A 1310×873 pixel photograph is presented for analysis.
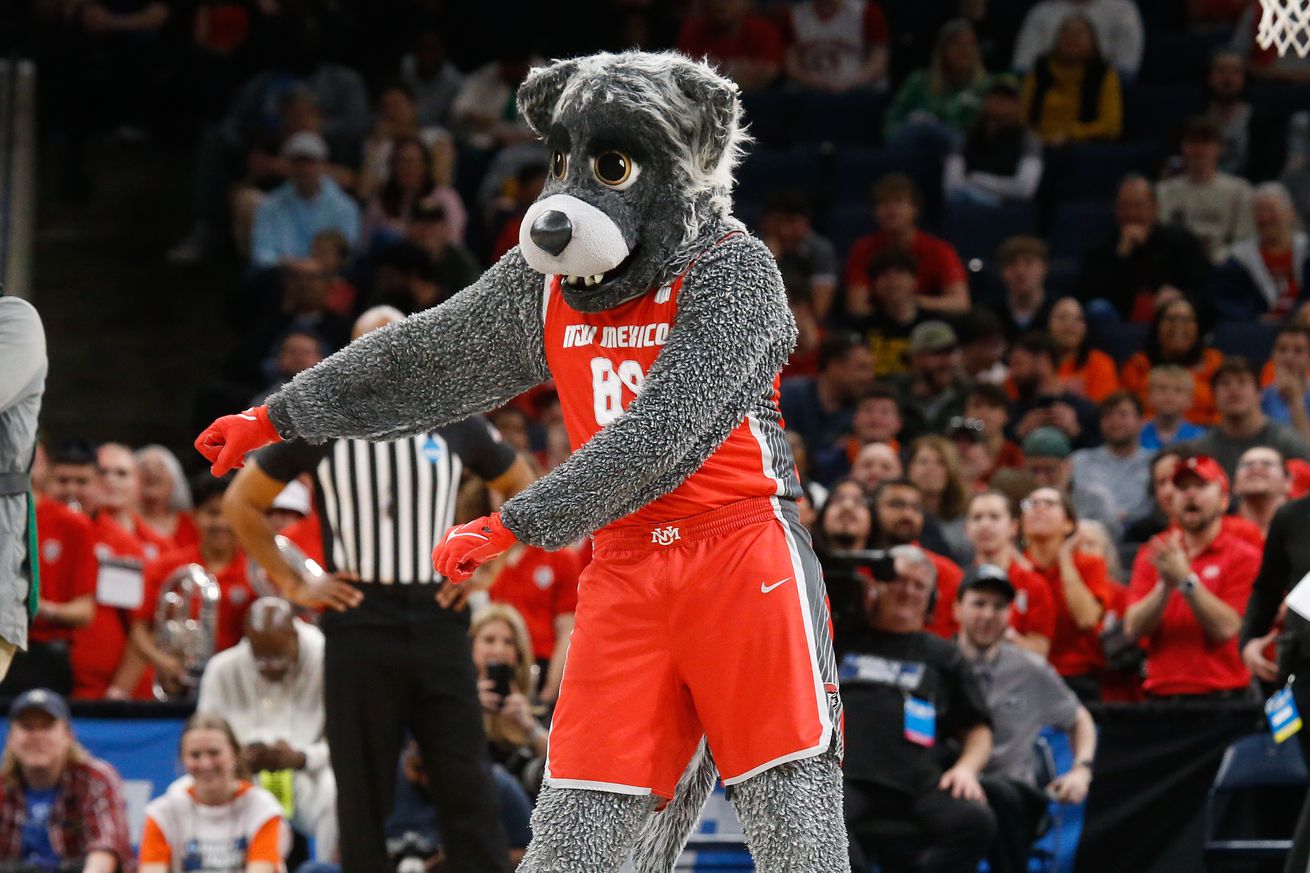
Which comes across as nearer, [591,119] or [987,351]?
[591,119]

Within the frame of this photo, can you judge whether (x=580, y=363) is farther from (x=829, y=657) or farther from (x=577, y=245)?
(x=829, y=657)

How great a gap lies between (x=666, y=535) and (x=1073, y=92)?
26.8 feet

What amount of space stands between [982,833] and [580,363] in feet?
10.3

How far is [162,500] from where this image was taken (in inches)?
352

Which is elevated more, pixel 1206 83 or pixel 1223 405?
pixel 1206 83

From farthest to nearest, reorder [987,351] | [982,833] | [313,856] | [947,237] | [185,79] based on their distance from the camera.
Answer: [185,79] → [947,237] → [987,351] → [313,856] → [982,833]

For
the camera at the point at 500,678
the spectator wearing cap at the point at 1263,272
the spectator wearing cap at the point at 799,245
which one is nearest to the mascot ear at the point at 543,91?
the camera at the point at 500,678

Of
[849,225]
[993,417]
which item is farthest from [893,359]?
[849,225]

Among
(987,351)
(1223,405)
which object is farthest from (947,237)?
(1223,405)

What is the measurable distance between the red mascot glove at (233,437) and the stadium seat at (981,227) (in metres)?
7.28

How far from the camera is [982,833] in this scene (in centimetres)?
641

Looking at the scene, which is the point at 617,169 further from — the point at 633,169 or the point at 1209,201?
the point at 1209,201

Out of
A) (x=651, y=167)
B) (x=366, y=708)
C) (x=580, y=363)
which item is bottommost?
(x=366, y=708)

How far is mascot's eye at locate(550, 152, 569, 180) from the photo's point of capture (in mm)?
3863
